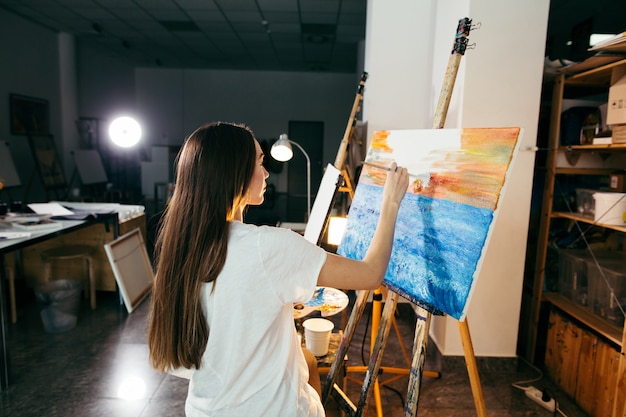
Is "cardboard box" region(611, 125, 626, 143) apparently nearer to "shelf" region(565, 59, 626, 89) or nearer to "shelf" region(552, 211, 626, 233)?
"shelf" region(565, 59, 626, 89)

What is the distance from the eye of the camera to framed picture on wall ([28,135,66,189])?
5.19 m

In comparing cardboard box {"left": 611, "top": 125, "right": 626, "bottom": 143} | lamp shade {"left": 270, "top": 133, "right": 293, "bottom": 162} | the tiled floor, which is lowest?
the tiled floor

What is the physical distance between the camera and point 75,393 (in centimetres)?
212

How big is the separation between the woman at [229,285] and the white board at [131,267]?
2.26 m

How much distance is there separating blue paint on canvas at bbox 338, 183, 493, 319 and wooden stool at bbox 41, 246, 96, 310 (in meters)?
2.45

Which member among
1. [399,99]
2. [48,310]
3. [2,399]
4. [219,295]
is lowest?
[2,399]

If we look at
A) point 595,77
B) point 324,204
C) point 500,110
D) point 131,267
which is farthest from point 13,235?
point 595,77

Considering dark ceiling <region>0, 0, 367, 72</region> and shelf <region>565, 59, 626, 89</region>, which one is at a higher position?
dark ceiling <region>0, 0, 367, 72</region>

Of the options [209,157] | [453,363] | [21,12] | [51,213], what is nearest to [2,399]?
[51,213]

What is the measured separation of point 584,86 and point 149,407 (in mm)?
2936

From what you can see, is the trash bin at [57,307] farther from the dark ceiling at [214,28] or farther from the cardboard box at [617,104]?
the dark ceiling at [214,28]

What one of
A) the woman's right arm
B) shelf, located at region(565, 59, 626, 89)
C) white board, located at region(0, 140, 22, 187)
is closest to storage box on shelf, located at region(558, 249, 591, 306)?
shelf, located at region(565, 59, 626, 89)

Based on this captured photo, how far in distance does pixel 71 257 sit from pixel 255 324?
268 centimetres

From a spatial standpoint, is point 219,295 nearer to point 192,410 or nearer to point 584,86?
point 192,410
